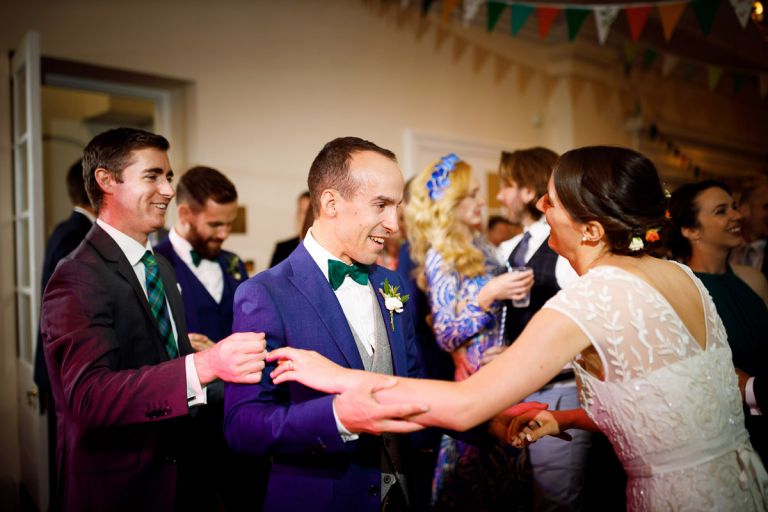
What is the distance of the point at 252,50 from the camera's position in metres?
4.51

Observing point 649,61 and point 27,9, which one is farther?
point 649,61

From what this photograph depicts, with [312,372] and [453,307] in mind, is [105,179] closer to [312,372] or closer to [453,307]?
[312,372]

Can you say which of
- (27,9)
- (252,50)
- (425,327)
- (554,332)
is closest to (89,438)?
(554,332)

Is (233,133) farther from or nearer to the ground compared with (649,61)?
nearer to the ground

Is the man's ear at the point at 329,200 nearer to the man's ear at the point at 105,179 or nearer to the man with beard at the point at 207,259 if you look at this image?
the man's ear at the point at 105,179

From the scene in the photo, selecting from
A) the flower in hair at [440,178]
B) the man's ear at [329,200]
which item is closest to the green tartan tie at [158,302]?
the man's ear at [329,200]

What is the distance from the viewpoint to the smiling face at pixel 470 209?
9.82 ft

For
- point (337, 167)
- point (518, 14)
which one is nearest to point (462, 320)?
point (337, 167)

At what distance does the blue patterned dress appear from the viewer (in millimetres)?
2680

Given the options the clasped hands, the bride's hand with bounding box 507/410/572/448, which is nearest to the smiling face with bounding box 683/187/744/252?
the bride's hand with bounding box 507/410/572/448

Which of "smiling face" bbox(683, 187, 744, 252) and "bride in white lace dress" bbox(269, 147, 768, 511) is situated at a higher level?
"smiling face" bbox(683, 187, 744, 252)

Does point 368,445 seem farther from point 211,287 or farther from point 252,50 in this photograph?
point 252,50

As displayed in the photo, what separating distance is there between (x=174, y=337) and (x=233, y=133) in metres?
2.78

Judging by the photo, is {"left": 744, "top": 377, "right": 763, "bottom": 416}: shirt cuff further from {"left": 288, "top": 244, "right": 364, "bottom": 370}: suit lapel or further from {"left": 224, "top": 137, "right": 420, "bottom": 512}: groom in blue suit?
{"left": 288, "top": 244, "right": 364, "bottom": 370}: suit lapel
